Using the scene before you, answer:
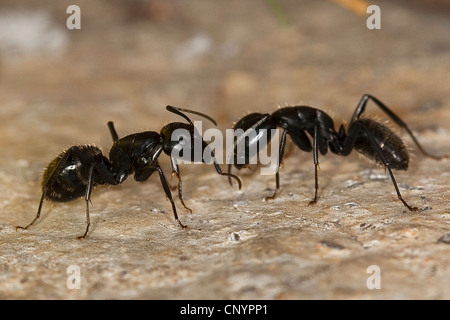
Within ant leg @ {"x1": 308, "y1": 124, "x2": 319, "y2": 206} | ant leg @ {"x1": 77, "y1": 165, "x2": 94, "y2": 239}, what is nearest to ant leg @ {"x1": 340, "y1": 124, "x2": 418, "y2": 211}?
ant leg @ {"x1": 308, "y1": 124, "x2": 319, "y2": 206}

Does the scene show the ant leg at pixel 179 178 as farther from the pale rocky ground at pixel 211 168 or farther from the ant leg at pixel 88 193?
the ant leg at pixel 88 193

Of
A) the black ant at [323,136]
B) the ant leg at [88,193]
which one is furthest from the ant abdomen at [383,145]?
the ant leg at [88,193]

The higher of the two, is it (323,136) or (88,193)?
(323,136)

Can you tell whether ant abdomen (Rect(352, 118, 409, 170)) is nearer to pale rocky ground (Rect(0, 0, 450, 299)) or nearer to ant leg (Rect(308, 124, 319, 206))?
pale rocky ground (Rect(0, 0, 450, 299))

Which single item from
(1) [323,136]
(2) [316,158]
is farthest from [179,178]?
(1) [323,136]

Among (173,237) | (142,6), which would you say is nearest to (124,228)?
(173,237)

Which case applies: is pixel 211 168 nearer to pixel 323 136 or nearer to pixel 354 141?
pixel 323 136
